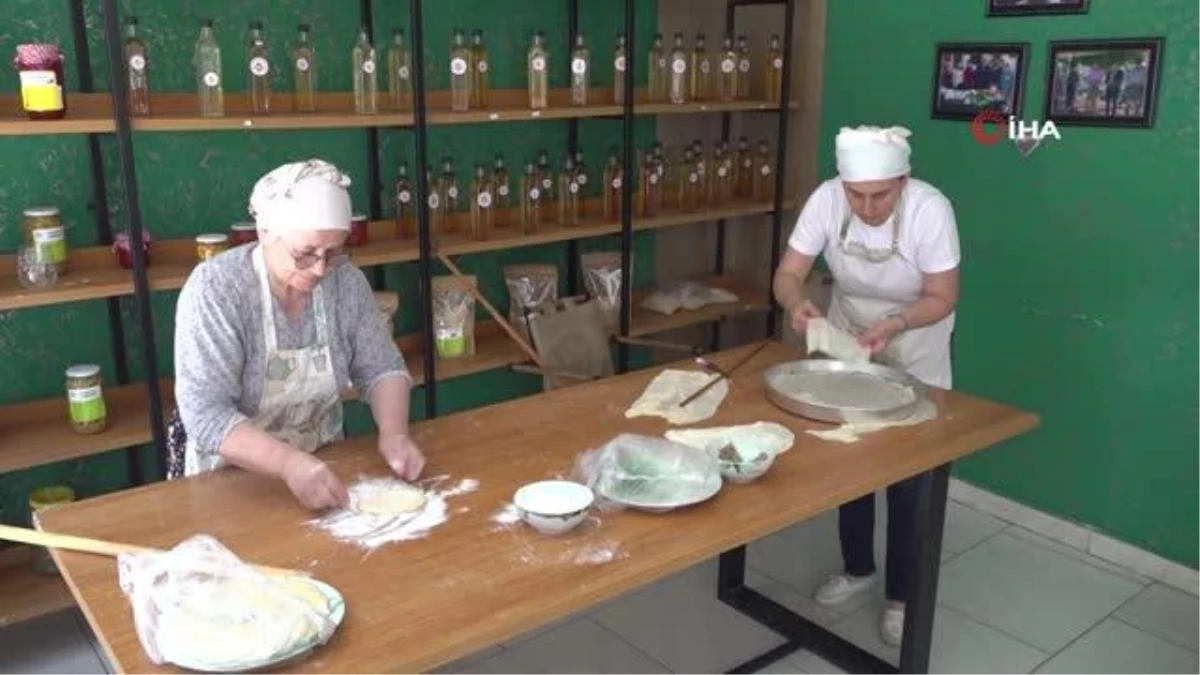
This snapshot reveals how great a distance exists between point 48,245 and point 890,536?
7.96 ft

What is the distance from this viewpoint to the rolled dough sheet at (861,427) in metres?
2.04

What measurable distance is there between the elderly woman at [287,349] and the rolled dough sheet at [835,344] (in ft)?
3.35

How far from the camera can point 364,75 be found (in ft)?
10.1

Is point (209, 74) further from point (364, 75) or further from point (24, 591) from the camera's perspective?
point (24, 591)

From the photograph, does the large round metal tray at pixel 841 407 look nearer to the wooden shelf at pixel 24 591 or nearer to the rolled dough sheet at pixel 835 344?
the rolled dough sheet at pixel 835 344

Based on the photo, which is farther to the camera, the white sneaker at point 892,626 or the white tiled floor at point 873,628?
the white sneaker at point 892,626

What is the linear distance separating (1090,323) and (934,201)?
1045mm

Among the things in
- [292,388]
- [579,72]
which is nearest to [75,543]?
[292,388]

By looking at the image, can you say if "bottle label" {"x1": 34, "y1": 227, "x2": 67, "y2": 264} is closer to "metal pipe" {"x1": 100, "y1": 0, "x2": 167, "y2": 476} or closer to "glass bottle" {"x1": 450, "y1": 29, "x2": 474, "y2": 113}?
"metal pipe" {"x1": 100, "y1": 0, "x2": 167, "y2": 476}

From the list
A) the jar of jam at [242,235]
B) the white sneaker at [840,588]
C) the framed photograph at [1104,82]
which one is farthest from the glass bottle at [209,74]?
the framed photograph at [1104,82]

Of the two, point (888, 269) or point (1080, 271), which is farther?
point (1080, 271)

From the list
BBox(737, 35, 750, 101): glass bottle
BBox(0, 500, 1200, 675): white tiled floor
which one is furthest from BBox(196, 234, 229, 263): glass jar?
BBox(737, 35, 750, 101): glass bottle

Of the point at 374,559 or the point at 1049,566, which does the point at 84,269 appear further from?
the point at 1049,566

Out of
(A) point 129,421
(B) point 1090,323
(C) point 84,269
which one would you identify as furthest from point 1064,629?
(C) point 84,269
